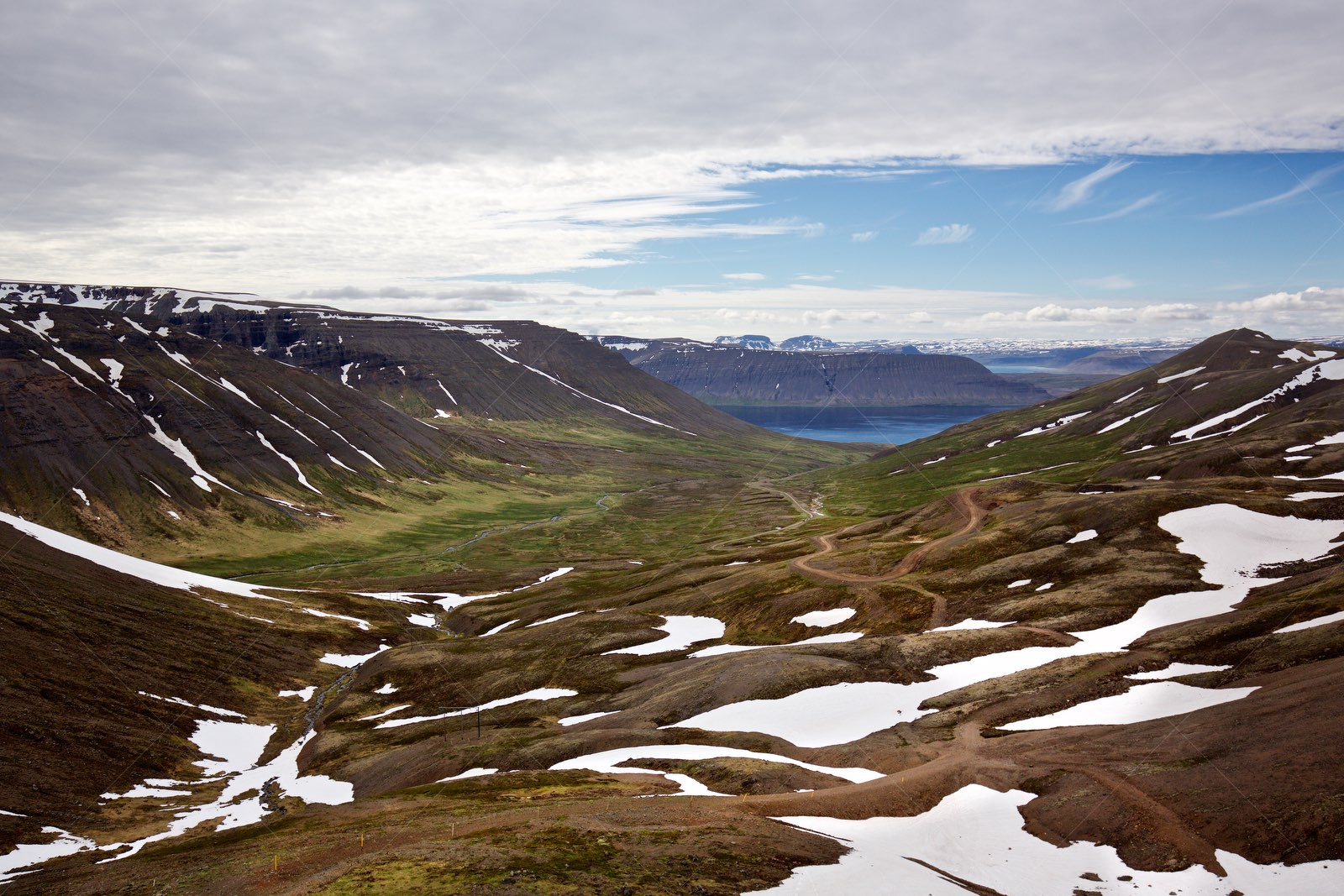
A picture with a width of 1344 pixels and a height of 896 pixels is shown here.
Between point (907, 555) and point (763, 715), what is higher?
point (907, 555)

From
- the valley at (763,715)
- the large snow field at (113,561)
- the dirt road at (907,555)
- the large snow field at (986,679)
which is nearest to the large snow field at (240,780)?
the valley at (763,715)

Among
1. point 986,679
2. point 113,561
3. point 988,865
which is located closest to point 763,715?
point 986,679

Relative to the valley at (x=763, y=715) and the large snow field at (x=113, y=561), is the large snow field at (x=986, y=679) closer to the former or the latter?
the valley at (x=763, y=715)

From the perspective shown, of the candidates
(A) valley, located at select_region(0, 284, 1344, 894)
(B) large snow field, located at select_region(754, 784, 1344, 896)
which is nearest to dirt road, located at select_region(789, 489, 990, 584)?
(A) valley, located at select_region(0, 284, 1344, 894)

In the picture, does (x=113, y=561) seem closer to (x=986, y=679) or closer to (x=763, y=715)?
(x=763, y=715)

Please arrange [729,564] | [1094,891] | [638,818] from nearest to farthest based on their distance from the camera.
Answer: [1094,891]
[638,818]
[729,564]

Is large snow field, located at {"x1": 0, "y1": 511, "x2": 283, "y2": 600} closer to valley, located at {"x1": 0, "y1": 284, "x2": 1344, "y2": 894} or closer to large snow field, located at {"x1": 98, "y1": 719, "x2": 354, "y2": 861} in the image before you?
valley, located at {"x1": 0, "y1": 284, "x2": 1344, "y2": 894}


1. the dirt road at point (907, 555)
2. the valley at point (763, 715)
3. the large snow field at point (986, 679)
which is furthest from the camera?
the dirt road at point (907, 555)

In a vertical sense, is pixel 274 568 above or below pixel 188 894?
below

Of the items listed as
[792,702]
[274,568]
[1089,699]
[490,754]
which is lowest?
[274,568]

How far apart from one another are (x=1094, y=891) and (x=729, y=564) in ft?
297

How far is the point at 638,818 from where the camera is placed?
133ft

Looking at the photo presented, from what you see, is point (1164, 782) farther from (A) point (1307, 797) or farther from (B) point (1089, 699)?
(B) point (1089, 699)

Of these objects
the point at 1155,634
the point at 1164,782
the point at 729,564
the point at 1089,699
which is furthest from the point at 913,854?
the point at 729,564
